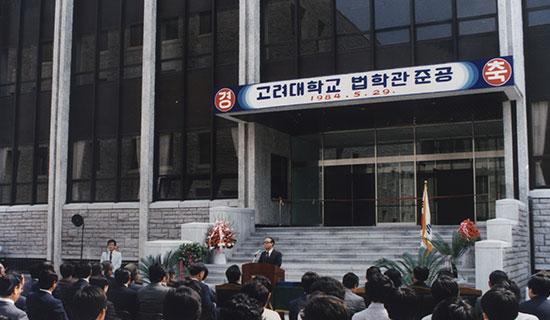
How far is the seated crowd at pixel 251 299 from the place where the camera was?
4586mm

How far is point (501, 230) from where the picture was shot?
50.9 ft

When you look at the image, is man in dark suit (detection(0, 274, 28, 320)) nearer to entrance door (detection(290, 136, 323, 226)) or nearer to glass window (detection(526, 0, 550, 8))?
glass window (detection(526, 0, 550, 8))

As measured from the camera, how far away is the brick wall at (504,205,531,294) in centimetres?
1517

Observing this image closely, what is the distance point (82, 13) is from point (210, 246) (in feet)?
41.2

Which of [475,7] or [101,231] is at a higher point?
[475,7]

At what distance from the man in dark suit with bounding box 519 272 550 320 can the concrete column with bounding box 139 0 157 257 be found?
17446 mm

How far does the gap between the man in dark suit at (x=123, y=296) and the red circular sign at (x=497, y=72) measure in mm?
11505

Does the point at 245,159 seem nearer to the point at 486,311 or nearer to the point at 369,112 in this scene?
the point at 369,112

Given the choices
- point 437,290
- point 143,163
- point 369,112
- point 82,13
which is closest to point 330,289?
point 437,290

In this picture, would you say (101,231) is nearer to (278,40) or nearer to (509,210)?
(278,40)

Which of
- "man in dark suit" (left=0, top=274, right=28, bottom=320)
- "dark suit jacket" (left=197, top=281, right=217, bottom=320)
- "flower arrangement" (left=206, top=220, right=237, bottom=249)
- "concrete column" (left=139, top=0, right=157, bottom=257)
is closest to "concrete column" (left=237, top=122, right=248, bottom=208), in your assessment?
"flower arrangement" (left=206, top=220, right=237, bottom=249)

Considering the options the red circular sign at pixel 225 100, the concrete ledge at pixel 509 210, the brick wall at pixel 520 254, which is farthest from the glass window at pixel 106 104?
the brick wall at pixel 520 254

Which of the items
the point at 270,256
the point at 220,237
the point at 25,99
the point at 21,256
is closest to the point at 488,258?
Answer: the point at 270,256

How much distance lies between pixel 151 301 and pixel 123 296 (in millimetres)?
548
